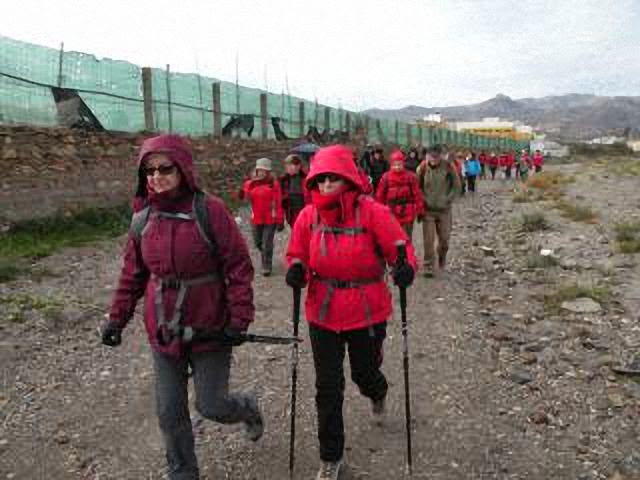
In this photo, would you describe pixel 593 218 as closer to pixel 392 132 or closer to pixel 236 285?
pixel 236 285

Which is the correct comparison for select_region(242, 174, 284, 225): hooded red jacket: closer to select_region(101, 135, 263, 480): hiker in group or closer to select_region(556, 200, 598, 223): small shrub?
select_region(101, 135, 263, 480): hiker in group

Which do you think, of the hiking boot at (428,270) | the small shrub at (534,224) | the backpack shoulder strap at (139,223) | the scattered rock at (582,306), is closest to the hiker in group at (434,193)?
the hiking boot at (428,270)

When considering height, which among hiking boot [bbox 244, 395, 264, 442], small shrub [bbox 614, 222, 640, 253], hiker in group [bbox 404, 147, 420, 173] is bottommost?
hiking boot [bbox 244, 395, 264, 442]

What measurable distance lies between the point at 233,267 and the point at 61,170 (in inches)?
357

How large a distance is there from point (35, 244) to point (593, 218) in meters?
14.1

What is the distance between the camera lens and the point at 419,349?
6.39 meters

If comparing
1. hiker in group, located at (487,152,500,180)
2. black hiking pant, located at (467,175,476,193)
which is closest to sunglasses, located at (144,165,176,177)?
black hiking pant, located at (467,175,476,193)

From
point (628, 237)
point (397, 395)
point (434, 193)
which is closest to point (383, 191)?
point (434, 193)

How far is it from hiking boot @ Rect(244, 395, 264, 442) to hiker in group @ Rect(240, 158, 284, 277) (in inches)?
210

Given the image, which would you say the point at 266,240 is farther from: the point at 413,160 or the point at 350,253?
the point at 413,160

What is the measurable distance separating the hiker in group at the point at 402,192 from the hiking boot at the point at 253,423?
5.35 meters

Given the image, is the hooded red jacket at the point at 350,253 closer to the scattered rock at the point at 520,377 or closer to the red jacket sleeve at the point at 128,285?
the red jacket sleeve at the point at 128,285

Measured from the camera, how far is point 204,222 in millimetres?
3451

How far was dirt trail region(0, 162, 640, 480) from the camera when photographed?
13.9ft
